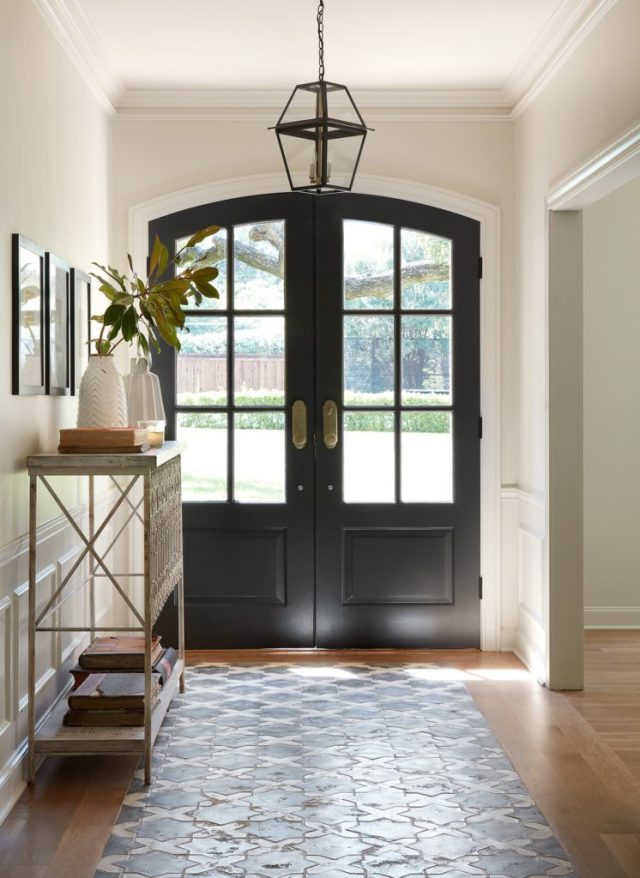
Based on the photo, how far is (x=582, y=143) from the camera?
14.0ft

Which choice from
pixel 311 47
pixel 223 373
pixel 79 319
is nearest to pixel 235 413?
pixel 223 373

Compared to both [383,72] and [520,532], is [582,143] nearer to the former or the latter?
[383,72]

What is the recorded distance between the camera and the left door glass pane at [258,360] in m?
5.59

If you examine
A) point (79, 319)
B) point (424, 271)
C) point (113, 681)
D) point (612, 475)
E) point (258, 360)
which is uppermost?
point (424, 271)

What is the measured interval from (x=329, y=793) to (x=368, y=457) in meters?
2.34

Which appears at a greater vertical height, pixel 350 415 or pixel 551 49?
pixel 551 49

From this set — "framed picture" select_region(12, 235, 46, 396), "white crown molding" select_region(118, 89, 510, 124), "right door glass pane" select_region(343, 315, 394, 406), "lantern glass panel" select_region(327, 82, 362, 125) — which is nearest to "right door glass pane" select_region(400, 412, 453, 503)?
"right door glass pane" select_region(343, 315, 394, 406)

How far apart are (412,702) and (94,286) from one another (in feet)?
A: 8.10

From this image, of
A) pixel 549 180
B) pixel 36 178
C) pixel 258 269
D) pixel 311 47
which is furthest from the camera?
pixel 258 269

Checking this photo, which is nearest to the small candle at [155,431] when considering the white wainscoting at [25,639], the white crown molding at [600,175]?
the white wainscoting at [25,639]

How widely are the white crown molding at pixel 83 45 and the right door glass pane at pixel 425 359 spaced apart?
74.0 inches

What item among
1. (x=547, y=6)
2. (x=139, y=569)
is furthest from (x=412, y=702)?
(x=547, y=6)

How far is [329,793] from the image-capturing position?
3.55 metres

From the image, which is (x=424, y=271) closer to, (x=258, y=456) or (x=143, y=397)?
(x=258, y=456)
